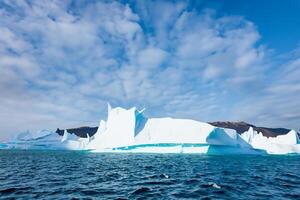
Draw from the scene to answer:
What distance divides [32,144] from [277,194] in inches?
3901

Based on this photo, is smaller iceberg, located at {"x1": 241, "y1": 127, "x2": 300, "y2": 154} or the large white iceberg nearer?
the large white iceberg

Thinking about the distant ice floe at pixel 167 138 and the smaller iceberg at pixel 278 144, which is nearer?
the distant ice floe at pixel 167 138

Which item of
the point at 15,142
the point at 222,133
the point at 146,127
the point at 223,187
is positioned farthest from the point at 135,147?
the point at 15,142

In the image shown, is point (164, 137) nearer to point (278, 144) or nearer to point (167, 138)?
point (167, 138)

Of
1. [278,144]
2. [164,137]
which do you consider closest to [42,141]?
[164,137]

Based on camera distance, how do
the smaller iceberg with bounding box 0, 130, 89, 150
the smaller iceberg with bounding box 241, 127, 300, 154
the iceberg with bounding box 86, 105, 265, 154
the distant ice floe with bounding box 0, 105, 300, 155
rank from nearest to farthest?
the iceberg with bounding box 86, 105, 265, 154 → the distant ice floe with bounding box 0, 105, 300, 155 → the smaller iceberg with bounding box 241, 127, 300, 154 → the smaller iceberg with bounding box 0, 130, 89, 150

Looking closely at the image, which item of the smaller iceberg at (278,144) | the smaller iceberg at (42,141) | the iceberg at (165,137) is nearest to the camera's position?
the iceberg at (165,137)

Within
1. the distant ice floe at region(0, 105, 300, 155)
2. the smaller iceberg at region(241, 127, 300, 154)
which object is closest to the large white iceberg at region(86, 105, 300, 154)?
the distant ice floe at region(0, 105, 300, 155)

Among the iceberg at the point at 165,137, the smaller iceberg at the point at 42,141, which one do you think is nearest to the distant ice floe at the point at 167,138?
the iceberg at the point at 165,137

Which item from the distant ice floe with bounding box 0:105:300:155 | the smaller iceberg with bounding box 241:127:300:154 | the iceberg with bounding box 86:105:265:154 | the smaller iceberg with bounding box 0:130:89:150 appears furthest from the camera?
the smaller iceberg with bounding box 0:130:89:150

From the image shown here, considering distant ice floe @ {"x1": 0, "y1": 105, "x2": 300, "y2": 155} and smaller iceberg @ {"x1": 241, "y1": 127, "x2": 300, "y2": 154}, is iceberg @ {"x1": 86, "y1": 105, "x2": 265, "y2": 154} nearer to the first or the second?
distant ice floe @ {"x1": 0, "y1": 105, "x2": 300, "y2": 155}

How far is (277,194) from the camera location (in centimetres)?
1266

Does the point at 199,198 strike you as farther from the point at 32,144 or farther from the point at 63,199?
the point at 32,144

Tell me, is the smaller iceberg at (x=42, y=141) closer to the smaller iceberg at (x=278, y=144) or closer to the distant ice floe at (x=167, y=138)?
the distant ice floe at (x=167, y=138)
